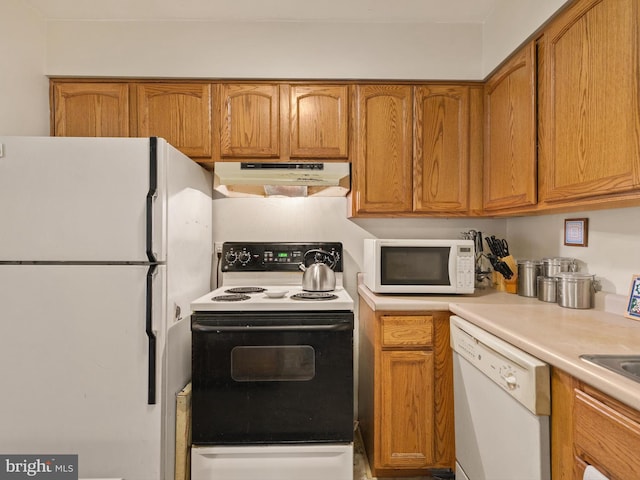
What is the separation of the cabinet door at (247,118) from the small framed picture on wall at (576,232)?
1.60 meters

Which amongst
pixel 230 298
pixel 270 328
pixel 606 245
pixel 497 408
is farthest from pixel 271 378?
pixel 606 245

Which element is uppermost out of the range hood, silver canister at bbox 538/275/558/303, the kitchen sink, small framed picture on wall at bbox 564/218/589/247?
the range hood

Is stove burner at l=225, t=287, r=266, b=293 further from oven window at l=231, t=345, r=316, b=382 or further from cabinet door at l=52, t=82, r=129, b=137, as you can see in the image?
cabinet door at l=52, t=82, r=129, b=137

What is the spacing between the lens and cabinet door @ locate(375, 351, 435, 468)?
5.41 ft

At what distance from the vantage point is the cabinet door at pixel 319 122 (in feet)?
6.43

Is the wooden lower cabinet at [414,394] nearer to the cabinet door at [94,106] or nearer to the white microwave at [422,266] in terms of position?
the white microwave at [422,266]

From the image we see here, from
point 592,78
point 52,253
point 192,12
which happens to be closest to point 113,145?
point 52,253

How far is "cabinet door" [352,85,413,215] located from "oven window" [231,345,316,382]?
89cm

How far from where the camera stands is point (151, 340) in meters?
1.42

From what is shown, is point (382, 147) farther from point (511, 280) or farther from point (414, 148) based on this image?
point (511, 280)

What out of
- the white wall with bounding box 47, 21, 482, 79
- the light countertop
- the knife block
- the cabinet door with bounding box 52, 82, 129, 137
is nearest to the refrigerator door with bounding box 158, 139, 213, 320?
the cabinet door with bounding box 52, 82, 129, 137

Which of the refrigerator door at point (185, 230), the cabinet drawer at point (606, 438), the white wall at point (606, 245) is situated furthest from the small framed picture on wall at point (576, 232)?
A: the refrigerator door at point (185, 230)

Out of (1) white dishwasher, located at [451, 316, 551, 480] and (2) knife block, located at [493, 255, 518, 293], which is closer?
(1) white dishwasher, located at [451, 316, 551, 480]

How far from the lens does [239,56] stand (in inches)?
76.4
